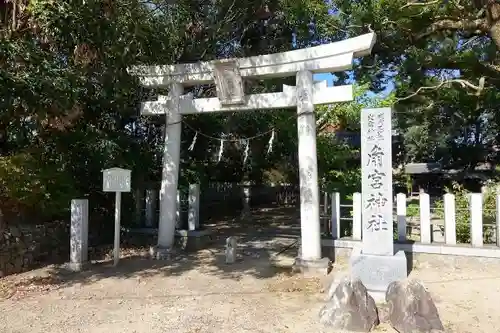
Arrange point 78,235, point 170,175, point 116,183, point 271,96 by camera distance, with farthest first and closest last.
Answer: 1. point 170,175
2. point 271,96
3. point 116,183
4. point 78,235

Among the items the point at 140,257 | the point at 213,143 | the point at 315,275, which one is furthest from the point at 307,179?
the point at 213,143

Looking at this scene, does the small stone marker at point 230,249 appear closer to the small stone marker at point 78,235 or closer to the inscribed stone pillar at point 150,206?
the inscribed stone pillar at point 150,206

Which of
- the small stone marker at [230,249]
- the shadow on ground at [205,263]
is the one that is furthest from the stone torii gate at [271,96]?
the small stone marker at [230,249]

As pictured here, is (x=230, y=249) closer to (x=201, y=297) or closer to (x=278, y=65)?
(x=201, y=297)

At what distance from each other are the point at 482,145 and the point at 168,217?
20818 mm

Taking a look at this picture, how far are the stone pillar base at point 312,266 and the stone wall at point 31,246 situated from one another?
5286mm

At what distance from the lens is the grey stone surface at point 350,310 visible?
200 inches

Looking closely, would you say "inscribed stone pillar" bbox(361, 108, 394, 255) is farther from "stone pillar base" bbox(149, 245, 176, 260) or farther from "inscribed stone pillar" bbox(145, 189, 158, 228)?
"inscribed stone pillar" bbox(145, 189, 158, 228)

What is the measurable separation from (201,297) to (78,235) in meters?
3.19

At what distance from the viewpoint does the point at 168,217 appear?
30.1ft

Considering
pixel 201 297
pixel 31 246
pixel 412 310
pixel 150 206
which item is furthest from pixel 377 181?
pixel 31 246

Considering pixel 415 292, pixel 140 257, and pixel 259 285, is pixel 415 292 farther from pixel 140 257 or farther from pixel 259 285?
pixel 140 257

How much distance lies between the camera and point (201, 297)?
6410 mm

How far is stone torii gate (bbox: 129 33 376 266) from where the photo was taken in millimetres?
7707
